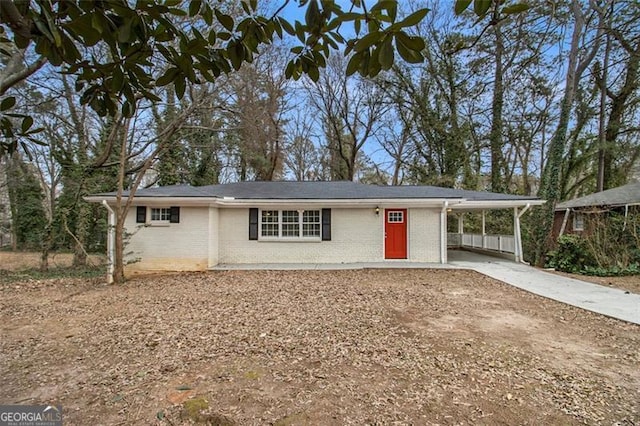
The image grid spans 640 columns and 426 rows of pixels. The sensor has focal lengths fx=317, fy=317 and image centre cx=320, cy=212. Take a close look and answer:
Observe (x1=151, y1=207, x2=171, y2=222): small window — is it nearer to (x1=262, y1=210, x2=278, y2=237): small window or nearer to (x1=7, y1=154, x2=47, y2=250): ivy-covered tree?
(x1=262, y1=210, x2=278, y2=237): small window

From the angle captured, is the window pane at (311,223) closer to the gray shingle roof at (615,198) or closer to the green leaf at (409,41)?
the green leaf at (409,41)

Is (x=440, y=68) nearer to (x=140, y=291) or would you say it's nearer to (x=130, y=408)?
(x=140, y=291)

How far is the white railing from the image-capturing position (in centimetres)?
1241

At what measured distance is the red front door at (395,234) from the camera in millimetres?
11250

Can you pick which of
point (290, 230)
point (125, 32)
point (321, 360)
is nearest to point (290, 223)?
point (290, 230)

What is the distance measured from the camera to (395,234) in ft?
37.0

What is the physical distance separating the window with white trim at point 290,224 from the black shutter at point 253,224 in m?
0.19

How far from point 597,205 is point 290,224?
12.4 meters

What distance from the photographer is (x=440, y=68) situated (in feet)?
66.1

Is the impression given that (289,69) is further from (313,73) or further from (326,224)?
(326,224)

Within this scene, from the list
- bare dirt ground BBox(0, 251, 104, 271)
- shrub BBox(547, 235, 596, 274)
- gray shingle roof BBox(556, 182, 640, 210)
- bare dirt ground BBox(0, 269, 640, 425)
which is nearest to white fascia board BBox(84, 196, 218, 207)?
bare dirt ground BBox(0, 251, 104, 271)

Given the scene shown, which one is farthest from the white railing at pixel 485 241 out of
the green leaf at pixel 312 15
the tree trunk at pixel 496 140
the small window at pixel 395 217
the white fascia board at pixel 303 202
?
the green leaf at pixel 312 15

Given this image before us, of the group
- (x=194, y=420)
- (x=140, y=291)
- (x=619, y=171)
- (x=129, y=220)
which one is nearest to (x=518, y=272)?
(x=194, y=420)

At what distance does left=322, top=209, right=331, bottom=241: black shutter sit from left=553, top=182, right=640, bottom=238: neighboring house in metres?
8.80
